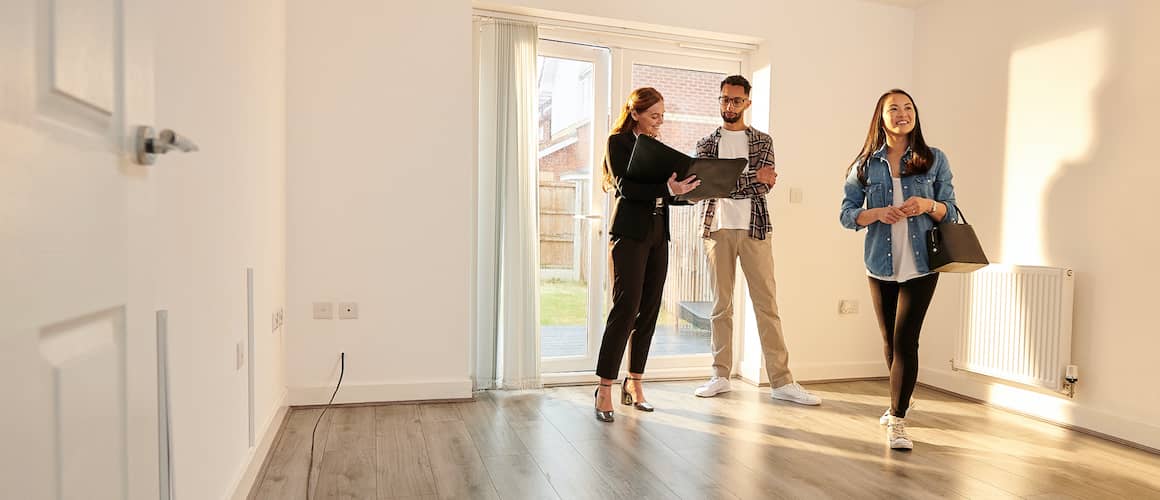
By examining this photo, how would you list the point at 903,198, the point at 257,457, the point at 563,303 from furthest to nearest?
the point at 563,303
the point at 903,198
the point at 257,457

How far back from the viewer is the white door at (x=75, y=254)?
1.92ft

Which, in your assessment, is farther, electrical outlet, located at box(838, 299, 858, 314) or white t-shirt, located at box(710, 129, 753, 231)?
electrical outlet, located at box(838, 299, 858, 314)

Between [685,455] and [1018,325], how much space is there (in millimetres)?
2033

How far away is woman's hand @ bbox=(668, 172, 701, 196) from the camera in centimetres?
291

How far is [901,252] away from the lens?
2.76 m

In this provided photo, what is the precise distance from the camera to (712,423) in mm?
3053

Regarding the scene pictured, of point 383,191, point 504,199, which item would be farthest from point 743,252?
point 383,191

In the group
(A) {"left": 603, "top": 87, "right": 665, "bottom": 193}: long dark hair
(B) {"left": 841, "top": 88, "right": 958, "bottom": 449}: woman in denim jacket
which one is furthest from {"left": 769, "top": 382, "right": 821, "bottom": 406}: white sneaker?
(A) {"left": 603, "top": 87, "right": 665, "bottom": 193}: long dark hair

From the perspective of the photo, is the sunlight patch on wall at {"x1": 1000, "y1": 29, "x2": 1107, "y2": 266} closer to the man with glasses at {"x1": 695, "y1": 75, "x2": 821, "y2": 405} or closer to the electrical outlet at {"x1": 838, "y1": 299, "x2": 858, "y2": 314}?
the electrical outlet at {"x1": 838, "y1": 299, "x2": 858, "y2": 314}

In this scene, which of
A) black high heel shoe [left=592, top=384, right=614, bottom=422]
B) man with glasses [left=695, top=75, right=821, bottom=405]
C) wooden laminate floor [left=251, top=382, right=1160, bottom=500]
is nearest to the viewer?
wooden laminate floor [left=251, top=382, right=1160, bottom=500]

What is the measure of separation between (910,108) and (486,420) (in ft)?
7.52

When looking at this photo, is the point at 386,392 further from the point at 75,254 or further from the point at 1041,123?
the point at 1041,123

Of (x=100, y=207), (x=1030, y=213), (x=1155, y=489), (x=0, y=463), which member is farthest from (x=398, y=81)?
(x=1155, y=489)

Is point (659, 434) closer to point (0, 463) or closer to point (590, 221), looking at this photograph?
point (590, 221)
